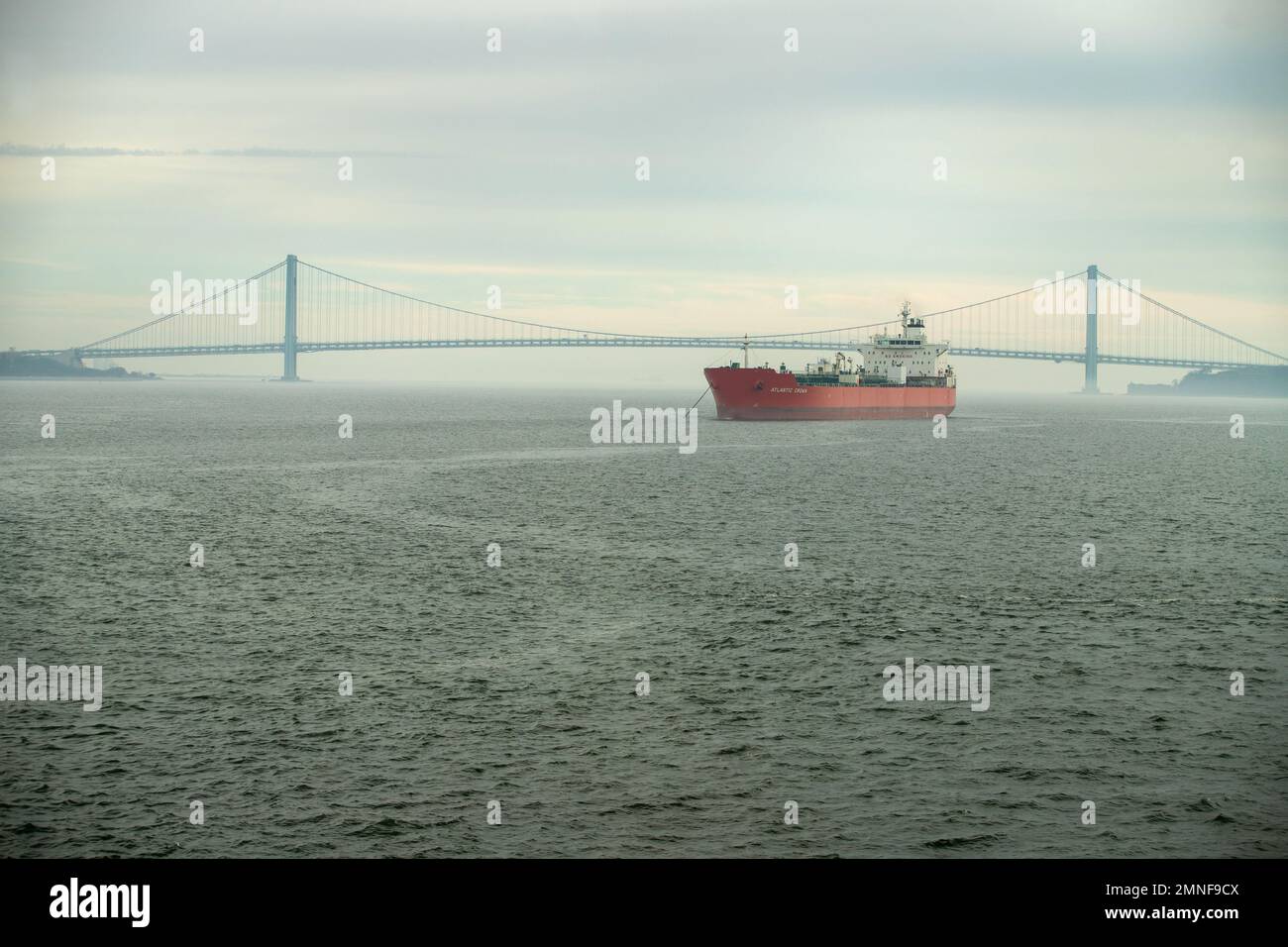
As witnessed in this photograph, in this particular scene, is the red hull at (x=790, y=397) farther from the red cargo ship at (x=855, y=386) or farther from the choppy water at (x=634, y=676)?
the choppy water at (x=634, y=676)

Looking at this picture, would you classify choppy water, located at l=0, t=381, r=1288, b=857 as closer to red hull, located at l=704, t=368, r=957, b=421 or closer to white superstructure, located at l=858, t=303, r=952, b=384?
red hull, located at l=704, t=368, r=957, b=421

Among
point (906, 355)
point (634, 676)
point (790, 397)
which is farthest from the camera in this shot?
point (906, 355)

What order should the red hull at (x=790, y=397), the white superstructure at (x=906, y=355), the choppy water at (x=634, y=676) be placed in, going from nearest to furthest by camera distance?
the choppy water at (x=634, y=676) → the red hull at (x=790, y=397) → the white superstructure at (x=906, y=355)

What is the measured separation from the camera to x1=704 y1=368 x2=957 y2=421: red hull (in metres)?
134

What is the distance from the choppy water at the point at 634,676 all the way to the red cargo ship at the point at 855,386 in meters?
75.4

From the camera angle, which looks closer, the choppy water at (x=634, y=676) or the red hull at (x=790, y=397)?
the choppy water at (x=634, y=676)

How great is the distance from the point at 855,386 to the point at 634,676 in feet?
391

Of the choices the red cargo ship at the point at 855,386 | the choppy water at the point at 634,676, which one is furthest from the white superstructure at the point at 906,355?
the choppy water at the point at 634,676

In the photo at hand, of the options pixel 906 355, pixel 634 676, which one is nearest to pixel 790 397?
pixel 906 355

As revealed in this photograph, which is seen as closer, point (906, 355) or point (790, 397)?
point (790, 397)

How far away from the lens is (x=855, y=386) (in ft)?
463

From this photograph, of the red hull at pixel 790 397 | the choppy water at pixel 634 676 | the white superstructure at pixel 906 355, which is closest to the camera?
the choppy water at pixel 634 676

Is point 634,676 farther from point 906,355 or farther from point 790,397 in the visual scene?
point 906,355

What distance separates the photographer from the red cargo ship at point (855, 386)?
135125mm
